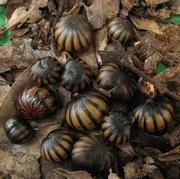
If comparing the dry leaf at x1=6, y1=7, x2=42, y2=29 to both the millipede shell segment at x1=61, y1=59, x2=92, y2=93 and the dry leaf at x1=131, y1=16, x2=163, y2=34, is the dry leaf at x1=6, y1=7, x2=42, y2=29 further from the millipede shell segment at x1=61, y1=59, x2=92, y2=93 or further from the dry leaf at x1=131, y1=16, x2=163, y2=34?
the dry leaf at x1=131, y1=16, x2=163, y2=34

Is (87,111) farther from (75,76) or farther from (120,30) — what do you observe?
(120,30)

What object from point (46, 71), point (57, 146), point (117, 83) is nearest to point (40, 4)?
point (46, 71)

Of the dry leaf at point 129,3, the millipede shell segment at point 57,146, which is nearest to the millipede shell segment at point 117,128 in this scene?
the millipede shell segment at point 57,146

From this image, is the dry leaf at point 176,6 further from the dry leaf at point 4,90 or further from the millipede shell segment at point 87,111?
the dry leaf at point 4,90

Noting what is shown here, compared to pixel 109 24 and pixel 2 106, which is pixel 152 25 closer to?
pixel 109 24

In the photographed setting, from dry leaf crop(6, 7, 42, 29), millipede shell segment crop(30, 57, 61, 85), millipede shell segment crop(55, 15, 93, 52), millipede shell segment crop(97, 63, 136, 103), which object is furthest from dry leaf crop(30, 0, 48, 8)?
millipede shell segment crop(97, 63, 136, 103)
